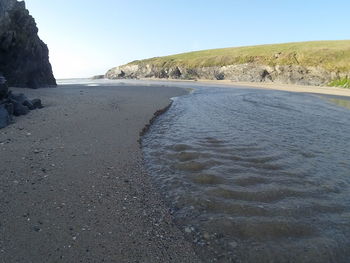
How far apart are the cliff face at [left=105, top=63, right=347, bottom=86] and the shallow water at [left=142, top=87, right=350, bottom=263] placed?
55.5 m

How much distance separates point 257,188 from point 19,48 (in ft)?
117

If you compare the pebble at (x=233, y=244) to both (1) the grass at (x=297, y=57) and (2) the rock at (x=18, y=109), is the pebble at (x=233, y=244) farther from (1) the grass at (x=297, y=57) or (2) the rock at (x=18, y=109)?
(1) the grass at (x=297, y=57)

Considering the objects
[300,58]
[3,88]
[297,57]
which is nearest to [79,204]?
[3,88]

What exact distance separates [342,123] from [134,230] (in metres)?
18.4

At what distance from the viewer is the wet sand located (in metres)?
5.21

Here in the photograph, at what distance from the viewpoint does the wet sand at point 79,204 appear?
5.21 metres

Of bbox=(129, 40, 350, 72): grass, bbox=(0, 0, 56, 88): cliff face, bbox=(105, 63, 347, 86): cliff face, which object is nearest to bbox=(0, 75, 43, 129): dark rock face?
bbox=(0, 0, 56, 88): cliff face

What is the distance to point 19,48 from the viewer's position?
3384 cm

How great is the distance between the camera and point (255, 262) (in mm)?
5289

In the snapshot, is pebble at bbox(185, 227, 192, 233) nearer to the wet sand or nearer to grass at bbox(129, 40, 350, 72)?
the wet sand

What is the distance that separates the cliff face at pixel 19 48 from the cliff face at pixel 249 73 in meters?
59.0

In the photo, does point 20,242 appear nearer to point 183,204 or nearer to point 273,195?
point 183,204

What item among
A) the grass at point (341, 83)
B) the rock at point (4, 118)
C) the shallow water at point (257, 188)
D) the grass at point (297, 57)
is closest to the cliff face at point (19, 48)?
the rock at point (4, 118)

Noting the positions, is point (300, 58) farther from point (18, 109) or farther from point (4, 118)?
point (4, 118)
